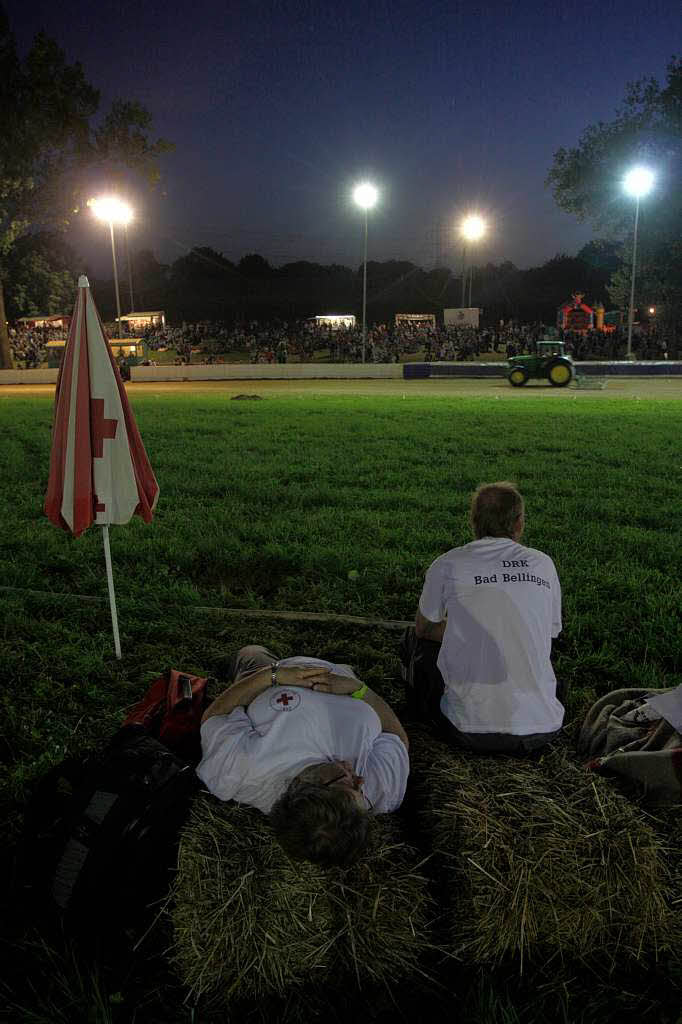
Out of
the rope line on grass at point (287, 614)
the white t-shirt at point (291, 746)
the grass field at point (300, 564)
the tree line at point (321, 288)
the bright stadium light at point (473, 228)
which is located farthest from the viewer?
the tree line at point (321, 288)

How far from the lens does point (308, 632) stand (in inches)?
203

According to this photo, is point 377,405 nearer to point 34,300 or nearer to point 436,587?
point 436,587

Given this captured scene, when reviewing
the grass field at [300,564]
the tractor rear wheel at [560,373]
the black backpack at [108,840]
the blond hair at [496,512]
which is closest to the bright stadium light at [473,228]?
the tractor rear wheel at [560,373]

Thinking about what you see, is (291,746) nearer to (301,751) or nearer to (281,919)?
(301,751)

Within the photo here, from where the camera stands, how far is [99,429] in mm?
4566

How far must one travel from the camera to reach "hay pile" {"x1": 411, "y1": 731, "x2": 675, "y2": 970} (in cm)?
249

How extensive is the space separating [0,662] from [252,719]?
261 cm

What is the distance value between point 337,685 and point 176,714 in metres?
0.86

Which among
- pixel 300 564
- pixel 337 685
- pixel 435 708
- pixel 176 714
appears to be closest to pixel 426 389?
pixel 300 564

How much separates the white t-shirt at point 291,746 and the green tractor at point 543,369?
82.8ft

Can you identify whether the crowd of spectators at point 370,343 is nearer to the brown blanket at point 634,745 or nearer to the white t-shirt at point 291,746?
the brown blanket at point 634,745

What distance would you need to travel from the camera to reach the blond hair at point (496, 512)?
3309 millimetres

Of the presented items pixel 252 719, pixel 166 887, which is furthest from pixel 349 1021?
pixel 252 719

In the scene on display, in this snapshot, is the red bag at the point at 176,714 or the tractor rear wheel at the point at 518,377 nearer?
the red bag at the point at 176,714
